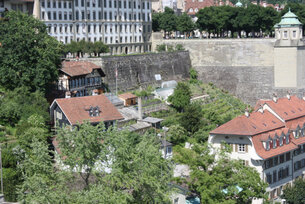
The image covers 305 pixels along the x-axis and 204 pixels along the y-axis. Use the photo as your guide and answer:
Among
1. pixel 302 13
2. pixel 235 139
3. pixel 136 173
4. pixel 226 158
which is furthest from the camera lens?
pixel 302 13

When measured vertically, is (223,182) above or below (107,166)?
below

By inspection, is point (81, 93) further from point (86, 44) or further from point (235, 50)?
point (235, 50)

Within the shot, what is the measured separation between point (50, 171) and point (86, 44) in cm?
4907

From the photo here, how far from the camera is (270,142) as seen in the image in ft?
178

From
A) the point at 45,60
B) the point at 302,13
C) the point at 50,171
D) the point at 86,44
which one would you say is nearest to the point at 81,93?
the point at 45,60

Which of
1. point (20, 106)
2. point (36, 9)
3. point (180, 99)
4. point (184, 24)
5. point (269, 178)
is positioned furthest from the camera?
point (184, 24)

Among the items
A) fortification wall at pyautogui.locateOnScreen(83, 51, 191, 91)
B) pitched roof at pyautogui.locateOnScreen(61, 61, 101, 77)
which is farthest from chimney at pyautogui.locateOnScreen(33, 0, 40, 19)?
pitched roof at pyautogui.locateOnScreen(61, 61, 101, 77)

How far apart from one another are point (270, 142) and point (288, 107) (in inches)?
353

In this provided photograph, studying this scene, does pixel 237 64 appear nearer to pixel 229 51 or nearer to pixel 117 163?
pixel 229 51

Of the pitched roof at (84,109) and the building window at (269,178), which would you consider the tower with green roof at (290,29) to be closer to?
the pitched roof at (84,109)

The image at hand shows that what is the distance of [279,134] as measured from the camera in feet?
184

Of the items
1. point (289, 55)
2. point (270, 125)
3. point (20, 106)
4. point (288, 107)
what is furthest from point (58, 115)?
point (289, 55)

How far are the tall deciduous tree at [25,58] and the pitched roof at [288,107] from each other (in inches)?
917

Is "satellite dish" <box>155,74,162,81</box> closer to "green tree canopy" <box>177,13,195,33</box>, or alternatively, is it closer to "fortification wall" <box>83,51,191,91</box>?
"fortification wall" <box>83,51,191,91</box>
